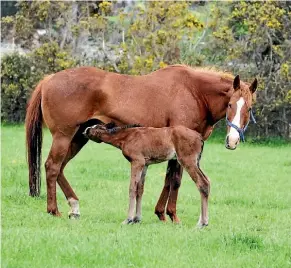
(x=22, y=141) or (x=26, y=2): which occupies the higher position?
(x=26, y=2)

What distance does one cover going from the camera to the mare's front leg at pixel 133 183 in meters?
9.39

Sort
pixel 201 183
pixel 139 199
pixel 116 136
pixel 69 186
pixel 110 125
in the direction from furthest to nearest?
pixel 69 186 → pixel 110 125 → pixel 116 136 → pixel 139 199 → pixel 201 183

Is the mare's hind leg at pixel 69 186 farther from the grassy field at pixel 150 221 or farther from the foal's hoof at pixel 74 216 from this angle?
the grassy field at pixel 150 221

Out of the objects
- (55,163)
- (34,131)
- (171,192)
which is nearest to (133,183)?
(171,192)

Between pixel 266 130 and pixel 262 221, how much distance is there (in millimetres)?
11917

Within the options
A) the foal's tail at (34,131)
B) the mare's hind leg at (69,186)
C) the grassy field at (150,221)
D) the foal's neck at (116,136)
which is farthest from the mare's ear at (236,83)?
the foal's tail at (34,131)

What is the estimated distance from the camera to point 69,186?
1049 cm

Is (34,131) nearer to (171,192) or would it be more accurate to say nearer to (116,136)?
(116,136)

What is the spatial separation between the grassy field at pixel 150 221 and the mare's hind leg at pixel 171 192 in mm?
223

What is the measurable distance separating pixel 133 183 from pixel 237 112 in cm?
162

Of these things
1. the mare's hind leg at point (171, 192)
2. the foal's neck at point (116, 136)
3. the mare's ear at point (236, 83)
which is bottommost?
the mare's hind leg at point (171, 192)

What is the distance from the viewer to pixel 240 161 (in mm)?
17656

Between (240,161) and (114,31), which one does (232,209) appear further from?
(114,31)

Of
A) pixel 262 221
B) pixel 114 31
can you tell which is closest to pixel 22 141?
A: pixel 114 31
